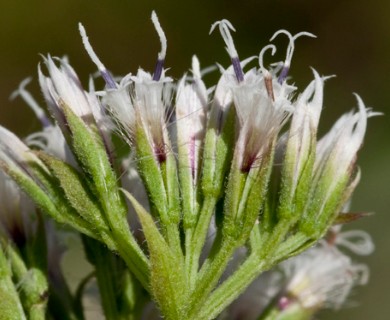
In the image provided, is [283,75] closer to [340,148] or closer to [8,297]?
[340,148]

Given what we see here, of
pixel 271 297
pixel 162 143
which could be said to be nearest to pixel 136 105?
pixel 162 143

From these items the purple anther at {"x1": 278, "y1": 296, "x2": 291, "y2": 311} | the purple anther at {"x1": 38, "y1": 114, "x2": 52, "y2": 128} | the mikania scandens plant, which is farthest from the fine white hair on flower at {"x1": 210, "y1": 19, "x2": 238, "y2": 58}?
the purple anther at {"x1": 278, "y1": 296, "x2": 291, "y2": 311}

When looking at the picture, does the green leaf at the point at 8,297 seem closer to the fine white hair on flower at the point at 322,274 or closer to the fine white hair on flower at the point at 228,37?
the fine white hair on flower at the point at 228,37

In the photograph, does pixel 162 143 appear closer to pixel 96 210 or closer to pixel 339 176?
pixel 96 210

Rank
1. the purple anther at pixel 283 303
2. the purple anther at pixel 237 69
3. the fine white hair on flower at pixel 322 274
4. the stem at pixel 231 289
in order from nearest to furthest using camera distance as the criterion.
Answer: the stem at pixel 231 289 < the purple anther at pixel 237 69 < the purple anther at pixel 283 303 < the fine white hair on flower at pixel 322 274

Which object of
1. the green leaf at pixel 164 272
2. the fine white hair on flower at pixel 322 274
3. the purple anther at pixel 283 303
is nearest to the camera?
the green leaf at pixel 164 272

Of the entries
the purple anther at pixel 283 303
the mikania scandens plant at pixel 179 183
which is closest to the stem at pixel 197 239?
the mikania scandens plant at pixel 179 183

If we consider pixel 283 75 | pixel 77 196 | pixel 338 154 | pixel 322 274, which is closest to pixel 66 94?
pixel 77 196

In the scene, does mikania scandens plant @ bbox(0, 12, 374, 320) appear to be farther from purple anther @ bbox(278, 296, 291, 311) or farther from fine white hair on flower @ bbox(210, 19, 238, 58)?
purple anther @ bbox(278, 296, 291, 311)
